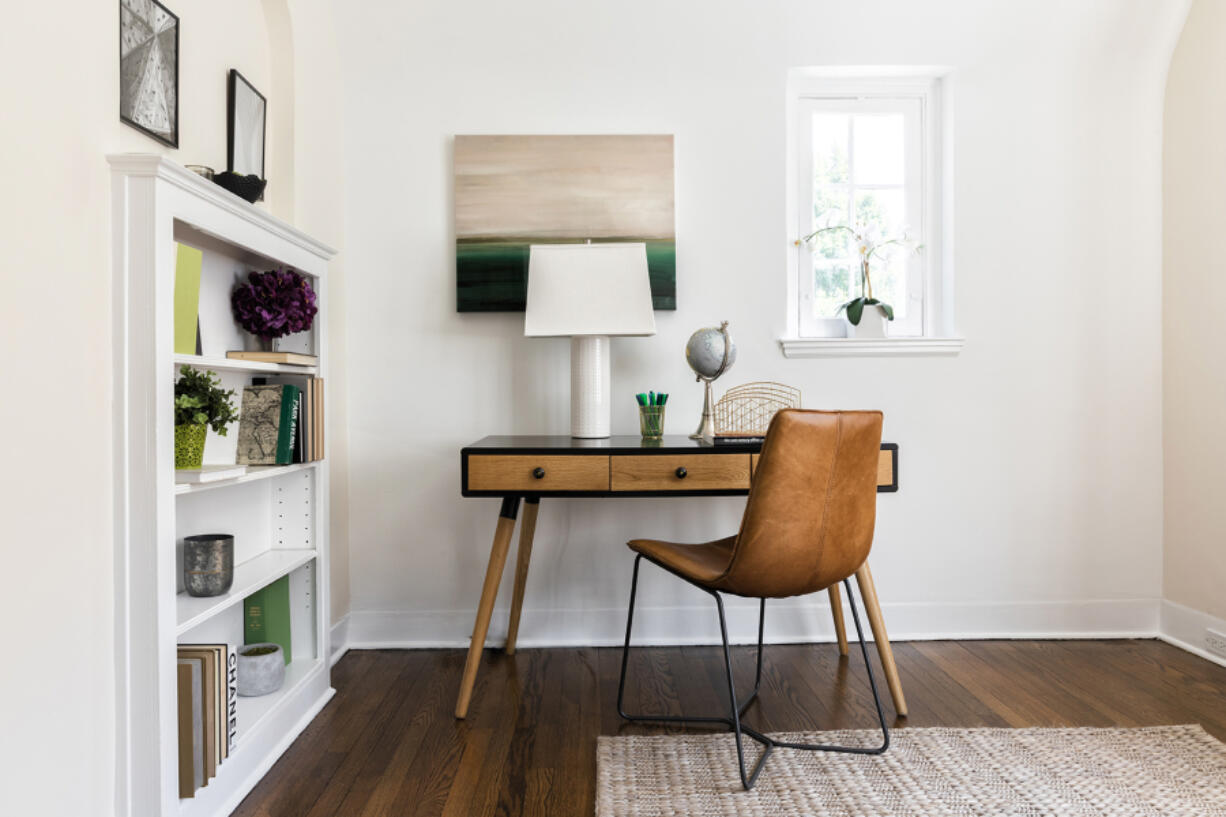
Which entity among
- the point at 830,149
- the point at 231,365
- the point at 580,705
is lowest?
the point at 580,705

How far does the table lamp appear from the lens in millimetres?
2363

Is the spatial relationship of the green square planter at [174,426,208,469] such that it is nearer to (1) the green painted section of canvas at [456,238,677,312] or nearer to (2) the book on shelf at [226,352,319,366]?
(2) the book on shelf at [226,352,319,366]

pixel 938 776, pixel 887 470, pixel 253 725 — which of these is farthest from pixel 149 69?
pixel 938 776

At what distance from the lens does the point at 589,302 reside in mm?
2375

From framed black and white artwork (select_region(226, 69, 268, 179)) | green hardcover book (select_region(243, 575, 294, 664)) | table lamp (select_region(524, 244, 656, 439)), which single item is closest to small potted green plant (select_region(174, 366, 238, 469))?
green hardcover book (select_region(243, 575, 294, 664))

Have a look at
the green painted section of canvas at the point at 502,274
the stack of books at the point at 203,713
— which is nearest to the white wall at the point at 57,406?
the stack of books at the point at 203,713

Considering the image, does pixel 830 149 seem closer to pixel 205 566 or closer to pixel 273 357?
pixel 273 357

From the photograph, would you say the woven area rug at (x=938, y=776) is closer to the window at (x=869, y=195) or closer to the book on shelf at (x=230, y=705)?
the book on shelf at (x=230, y=705)

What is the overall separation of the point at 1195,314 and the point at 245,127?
3.04m

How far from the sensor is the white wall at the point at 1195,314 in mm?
2570

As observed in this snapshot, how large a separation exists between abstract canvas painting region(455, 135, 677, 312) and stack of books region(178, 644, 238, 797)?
1.46 metres

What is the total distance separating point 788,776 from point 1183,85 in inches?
105

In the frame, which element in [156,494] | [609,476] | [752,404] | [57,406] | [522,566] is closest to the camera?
[57,406]

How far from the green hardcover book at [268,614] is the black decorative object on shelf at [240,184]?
3.24 ft
